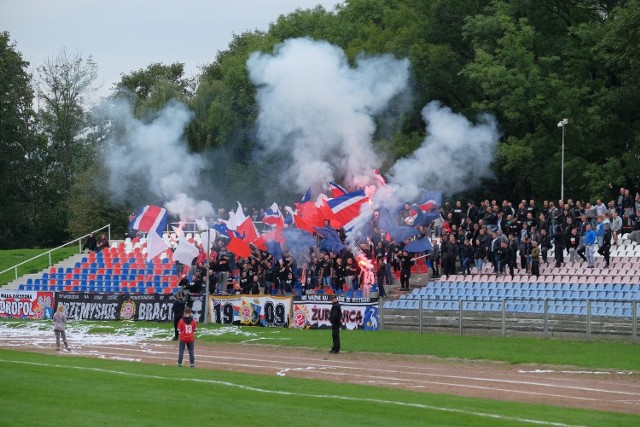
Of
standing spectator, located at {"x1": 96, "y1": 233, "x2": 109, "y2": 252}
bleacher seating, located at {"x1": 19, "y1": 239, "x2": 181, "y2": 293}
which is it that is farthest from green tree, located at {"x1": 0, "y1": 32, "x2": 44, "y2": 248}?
bleacher seating, located at {"x1": 19, "y1": 239, "x2": 181, "y2": 293}

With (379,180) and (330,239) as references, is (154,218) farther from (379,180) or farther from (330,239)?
(379,180)

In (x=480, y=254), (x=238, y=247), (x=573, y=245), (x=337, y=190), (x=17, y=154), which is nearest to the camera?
(x=573, y=245)

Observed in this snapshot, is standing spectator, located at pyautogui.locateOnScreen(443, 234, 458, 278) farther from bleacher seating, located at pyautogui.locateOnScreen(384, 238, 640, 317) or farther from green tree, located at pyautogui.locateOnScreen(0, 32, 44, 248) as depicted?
green tree, located at pyautogui.locateOnScreen(0, 32, 44, 248)

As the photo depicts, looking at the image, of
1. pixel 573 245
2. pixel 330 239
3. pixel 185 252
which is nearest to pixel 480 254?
pixel 573 245

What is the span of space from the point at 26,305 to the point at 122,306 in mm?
6763

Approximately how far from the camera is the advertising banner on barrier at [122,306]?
47.2 meters

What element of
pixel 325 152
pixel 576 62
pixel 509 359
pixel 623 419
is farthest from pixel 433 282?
pixel 623 419

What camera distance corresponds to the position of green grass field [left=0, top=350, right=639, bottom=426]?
19234mm

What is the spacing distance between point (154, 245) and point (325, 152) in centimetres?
878

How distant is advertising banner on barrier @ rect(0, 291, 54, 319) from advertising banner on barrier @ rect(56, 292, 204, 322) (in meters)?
1.17

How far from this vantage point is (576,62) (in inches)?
2308

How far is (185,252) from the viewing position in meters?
48.4

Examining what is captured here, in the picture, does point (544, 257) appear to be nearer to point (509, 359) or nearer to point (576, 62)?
point (509, 359)

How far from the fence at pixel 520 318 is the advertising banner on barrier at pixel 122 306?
32.6 feet
